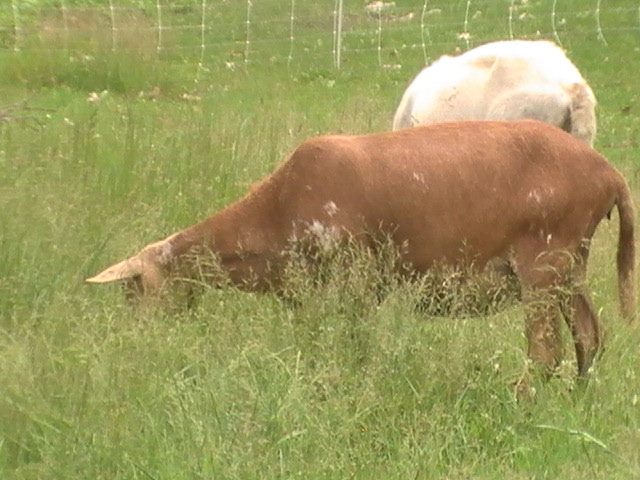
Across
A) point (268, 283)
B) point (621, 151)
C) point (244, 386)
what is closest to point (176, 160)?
point (268, 283)

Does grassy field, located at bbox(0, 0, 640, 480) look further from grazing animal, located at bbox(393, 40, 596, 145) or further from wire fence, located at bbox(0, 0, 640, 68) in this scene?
wire fence, located at bbox(0, 0, 640, 68)

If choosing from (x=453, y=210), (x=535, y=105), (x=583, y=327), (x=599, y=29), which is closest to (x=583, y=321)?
(x=583, y=327)

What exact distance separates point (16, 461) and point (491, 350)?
2.16m

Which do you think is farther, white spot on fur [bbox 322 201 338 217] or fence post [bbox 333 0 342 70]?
fence post [bbox 333 0 342 70]

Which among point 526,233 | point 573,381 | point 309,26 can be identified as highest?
point 526,233

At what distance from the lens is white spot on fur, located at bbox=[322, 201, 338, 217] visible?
7355mm

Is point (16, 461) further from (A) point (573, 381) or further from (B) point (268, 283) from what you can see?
(A) point (573, 381)

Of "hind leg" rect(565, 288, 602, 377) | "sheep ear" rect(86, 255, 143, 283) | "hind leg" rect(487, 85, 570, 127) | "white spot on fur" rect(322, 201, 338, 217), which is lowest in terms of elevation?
"hind leg" rect(565, 288, 602, 377)

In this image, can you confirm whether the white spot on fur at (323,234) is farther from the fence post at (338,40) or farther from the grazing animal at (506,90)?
the fence post at (338,40)

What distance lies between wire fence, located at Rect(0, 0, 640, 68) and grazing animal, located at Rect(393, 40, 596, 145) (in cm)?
957

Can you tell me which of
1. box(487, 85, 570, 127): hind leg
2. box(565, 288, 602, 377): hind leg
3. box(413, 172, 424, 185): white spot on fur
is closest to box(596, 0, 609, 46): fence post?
box(487, 85, 570, 127): hind leg

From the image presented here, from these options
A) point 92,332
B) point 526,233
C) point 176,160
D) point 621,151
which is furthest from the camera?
point 621,151

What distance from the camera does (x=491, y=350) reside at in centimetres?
683

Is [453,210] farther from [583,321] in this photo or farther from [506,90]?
[506,90]
